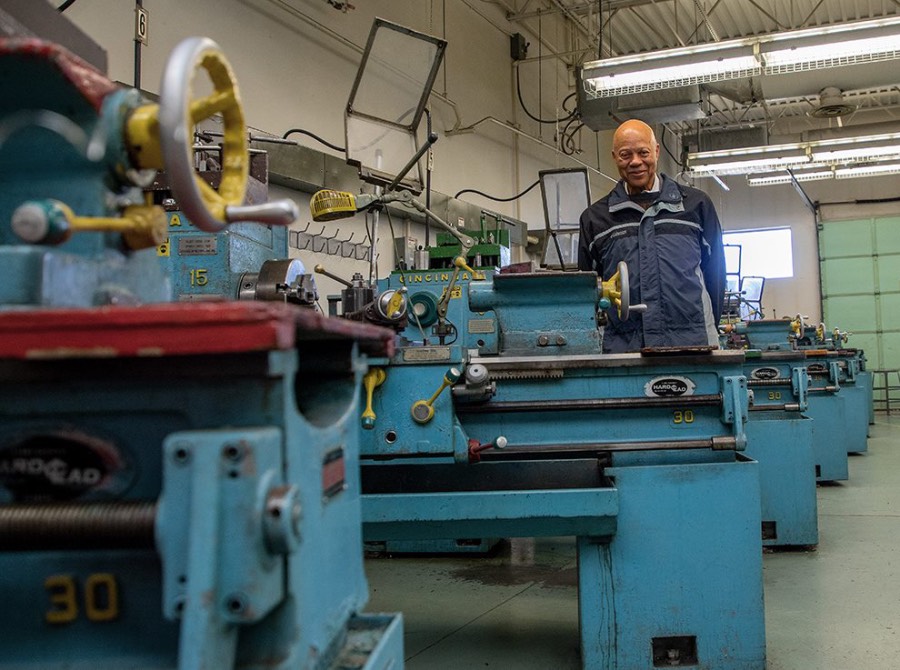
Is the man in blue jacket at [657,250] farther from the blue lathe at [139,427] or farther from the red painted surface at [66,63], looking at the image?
the red painted surface at [66,63]

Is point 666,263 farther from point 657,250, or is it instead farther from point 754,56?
point 754,56

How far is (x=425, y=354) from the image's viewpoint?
1576mm

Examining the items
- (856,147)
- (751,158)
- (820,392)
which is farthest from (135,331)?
(856,147)

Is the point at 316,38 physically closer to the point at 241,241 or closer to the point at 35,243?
the point at 241,241

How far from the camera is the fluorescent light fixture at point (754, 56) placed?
3.65 metres

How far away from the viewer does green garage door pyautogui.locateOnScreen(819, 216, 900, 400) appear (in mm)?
9047

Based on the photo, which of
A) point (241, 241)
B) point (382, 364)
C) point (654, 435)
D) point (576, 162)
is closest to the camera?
point (382, 364)

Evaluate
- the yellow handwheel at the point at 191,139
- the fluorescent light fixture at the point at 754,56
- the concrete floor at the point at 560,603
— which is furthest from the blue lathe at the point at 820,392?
Answer: the yellow handwheel at the point at 191,139

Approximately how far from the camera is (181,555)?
609mm

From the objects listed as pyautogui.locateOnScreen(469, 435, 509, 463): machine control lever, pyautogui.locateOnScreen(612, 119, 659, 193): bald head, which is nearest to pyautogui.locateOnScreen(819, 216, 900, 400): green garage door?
pyautogui.locateOnScreen(612, 119, 659, 193): bald head

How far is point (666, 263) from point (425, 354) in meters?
0.79

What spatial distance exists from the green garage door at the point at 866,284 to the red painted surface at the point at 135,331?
32.2 feet

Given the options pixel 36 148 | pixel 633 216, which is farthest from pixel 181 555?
pixel 633 216

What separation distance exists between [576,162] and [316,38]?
3.80 metres
